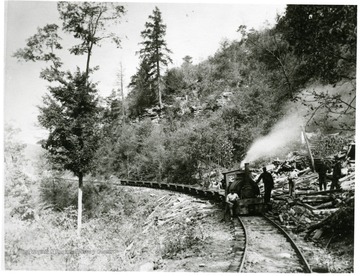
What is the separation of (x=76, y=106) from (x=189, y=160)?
9081 millimetres

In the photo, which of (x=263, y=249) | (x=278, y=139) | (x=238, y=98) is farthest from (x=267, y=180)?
(x=238, y=98)

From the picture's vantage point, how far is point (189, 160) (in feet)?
65.5

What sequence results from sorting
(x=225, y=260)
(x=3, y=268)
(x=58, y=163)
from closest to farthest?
(x=225, y=260), (x=3, y=268), (x=58, y=163)

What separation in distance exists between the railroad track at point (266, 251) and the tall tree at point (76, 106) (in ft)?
29.1

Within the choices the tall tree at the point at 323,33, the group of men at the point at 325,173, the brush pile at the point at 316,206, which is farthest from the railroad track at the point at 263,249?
the tall tree at the point at 323,33

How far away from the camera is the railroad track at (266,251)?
6.00 m

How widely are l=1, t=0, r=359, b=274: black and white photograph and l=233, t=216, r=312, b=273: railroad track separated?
0.13ft

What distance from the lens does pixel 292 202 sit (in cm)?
927

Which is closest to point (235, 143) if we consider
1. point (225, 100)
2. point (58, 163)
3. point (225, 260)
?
point (225, 100)

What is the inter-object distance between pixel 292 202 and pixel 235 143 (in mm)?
9716

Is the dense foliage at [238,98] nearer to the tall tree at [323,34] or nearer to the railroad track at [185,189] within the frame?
the tall tree at [323,34]

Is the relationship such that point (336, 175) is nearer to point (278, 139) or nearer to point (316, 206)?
point (316, 206)

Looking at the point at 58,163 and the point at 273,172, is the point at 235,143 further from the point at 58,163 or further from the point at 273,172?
the point at 58,163

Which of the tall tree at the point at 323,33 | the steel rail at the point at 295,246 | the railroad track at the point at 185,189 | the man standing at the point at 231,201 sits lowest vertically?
the steel rail at the point at 295,246
